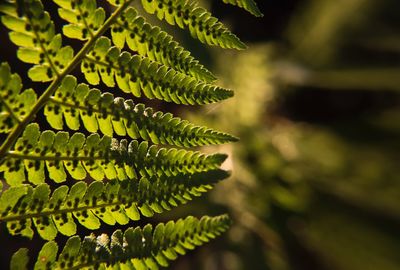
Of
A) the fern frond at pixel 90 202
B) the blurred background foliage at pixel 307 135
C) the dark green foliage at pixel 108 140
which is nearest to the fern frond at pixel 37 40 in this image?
the dark green foliage at pixel 108 140

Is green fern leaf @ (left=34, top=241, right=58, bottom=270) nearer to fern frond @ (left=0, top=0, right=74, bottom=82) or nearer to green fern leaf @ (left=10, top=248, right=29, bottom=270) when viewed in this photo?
green fern leaf @ (left=10, top=248, right=29, bottom=270)

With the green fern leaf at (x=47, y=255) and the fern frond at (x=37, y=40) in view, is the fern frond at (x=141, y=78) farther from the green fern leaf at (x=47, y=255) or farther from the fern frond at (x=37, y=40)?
the green fern leaf at (x=47, y=255)

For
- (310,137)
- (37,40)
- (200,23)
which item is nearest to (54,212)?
(37,40)

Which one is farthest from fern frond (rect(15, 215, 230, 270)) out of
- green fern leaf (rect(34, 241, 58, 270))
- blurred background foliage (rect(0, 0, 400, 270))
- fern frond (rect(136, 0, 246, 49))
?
blurred background foliage (rect(0, 0, 400, 270))

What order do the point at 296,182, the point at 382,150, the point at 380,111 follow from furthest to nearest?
the point at 380,111 < the point at 382,150 < the point at 296,182

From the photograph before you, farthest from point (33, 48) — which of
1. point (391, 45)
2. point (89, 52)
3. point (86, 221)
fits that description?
point (391, 45)

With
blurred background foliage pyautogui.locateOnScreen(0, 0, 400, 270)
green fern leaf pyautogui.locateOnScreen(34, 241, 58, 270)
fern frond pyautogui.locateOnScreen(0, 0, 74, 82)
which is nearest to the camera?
fern frond pyautogui.locateOnScreen(0, 0, 74, 82)

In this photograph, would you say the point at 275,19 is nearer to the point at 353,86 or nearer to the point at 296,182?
the point at 353,86
